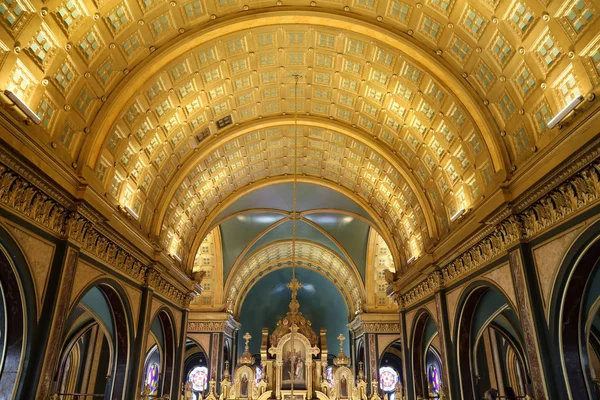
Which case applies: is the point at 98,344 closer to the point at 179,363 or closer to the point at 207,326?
the point at 179,363

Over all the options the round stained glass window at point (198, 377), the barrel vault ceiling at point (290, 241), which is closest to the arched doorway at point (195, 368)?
the round stained glass window at point (198, 377)

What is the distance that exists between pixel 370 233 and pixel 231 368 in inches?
541

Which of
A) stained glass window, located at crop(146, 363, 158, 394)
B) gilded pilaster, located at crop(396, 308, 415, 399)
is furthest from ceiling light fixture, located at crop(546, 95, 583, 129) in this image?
stained glass window, located at crop(146, 363, 158, 394)

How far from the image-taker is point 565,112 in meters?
8.88

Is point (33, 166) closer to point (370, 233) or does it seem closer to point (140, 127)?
point (140, 127)

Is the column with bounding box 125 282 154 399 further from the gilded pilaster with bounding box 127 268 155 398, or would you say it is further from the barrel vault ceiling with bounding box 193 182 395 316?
the barrel vault ceiling with bounding box 193 182 395 316

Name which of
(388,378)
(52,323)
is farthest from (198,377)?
(52,323)

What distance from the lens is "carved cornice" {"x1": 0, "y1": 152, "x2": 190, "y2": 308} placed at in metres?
8.41

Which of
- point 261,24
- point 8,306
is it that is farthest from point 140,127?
point 8,306

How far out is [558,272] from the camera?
9.10 metres

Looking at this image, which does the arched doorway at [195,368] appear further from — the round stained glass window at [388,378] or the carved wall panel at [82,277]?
the carved wall panel at [82,277]

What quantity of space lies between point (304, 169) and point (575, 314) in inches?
580

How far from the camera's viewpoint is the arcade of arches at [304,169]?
8930 mm

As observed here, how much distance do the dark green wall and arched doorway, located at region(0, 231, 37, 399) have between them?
2785 centimetres
